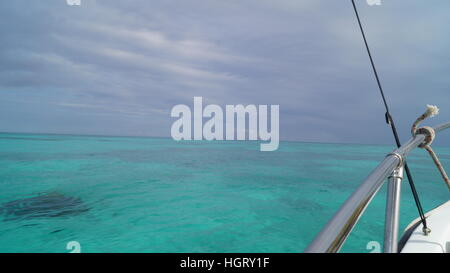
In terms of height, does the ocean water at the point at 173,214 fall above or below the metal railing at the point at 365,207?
below

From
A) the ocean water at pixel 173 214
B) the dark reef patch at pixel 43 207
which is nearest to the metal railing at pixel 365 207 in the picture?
the ocean water at pixel 173 214

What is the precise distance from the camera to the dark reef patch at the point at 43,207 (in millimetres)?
6965

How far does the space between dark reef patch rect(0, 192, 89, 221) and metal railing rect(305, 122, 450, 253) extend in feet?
26.4

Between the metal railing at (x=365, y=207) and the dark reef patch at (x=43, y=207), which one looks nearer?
the metal railing at (x=365, y=207)

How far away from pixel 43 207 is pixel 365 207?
30.3ft

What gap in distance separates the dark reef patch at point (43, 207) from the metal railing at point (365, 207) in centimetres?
804

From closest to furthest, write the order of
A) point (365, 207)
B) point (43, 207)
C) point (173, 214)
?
point (365, 207)
point (43, 207)
point (173, 214)

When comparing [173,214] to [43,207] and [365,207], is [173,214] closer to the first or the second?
[43,207]

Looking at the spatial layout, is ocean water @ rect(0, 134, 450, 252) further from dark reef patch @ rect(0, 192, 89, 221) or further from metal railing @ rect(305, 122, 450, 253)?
metal railing @ rect(305, 122, 450, 253)

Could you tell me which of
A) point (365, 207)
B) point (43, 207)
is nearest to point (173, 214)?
point (43, 207)

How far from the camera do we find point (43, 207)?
24.9 feet

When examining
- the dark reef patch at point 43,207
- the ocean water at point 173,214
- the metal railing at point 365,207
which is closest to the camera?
the metal railing at point 365,207

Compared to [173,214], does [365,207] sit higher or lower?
higher

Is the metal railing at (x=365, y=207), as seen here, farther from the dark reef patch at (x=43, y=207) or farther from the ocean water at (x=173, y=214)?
the dark reef patch at (x=43, y=207)
